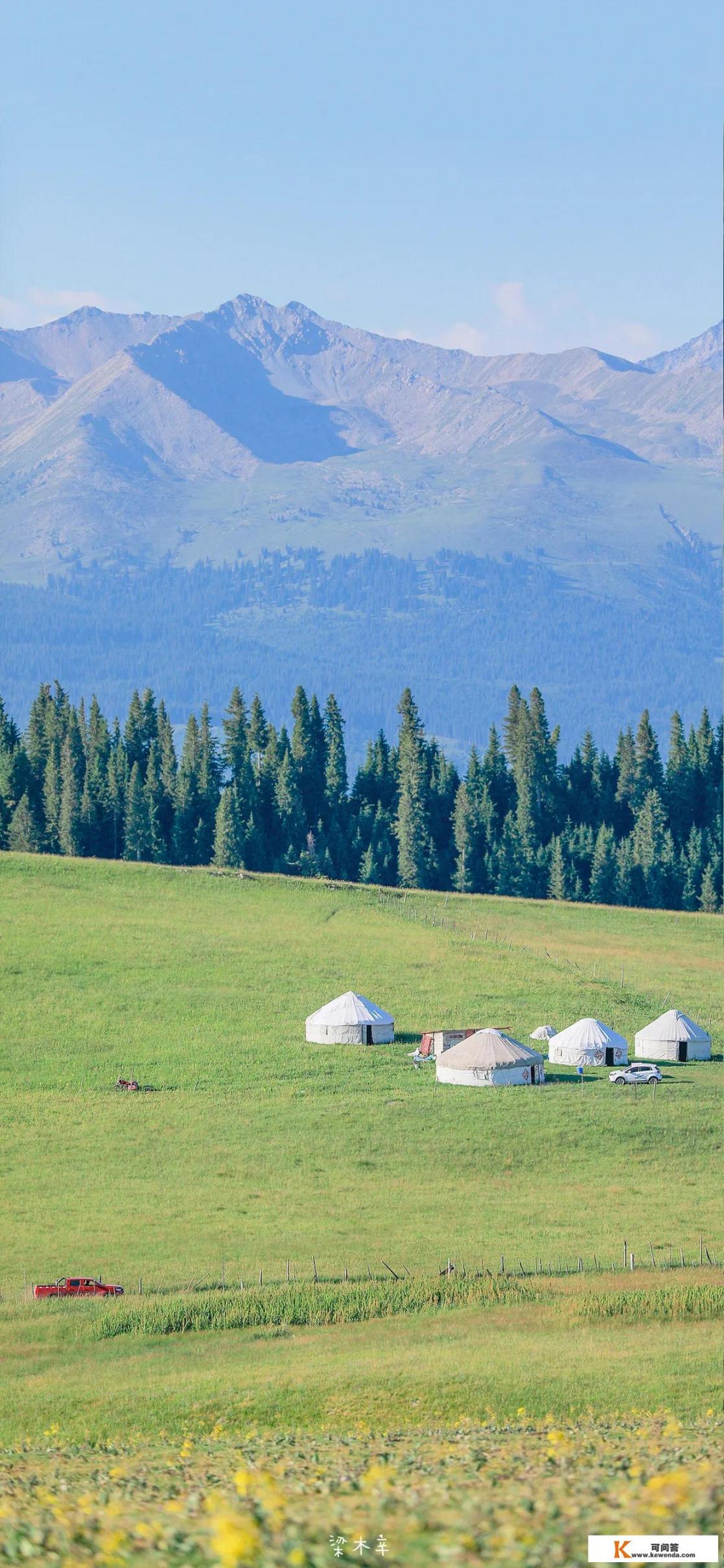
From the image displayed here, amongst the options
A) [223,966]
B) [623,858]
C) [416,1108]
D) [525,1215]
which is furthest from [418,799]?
[525,1215]

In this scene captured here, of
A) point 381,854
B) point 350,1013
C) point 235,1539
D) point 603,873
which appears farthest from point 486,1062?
point 381,854

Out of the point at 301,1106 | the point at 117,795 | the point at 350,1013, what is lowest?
the point at 301,1106

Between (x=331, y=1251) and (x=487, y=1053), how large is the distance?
61.3 feet

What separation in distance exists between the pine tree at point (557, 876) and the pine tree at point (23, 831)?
121ft

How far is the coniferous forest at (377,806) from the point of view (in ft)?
397

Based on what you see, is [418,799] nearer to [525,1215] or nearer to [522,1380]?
[525,1215]

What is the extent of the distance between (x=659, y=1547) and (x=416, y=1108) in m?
42.5

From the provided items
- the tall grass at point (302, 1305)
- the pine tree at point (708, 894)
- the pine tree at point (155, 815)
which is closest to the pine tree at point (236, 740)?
the pine tree at point (155, 815)

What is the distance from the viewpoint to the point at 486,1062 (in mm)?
61312

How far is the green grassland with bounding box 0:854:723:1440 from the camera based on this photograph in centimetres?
3369

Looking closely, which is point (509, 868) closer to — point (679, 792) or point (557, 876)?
point (557, 876)

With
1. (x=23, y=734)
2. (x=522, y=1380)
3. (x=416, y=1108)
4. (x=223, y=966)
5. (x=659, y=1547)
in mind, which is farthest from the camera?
(x=23, y=734)

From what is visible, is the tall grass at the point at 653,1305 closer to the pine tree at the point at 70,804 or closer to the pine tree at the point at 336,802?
the pine tree at the point at 70,804

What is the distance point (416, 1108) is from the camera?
5834 centimetres
